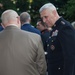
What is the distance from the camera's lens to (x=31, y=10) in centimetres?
2911

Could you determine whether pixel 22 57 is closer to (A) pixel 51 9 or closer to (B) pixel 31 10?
(A) pixel 51 9

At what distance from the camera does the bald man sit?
5289 mm

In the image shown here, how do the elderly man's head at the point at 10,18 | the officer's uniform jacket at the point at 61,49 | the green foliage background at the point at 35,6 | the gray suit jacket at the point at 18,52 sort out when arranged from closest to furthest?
the gray suit jacket at the point at 18,52, the elderly man's head at the point at 10,18, the officer's uniform jacket at the point at 61,49, the green foliage background at the point at 35,6

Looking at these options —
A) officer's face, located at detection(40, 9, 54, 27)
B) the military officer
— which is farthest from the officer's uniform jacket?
officer's face, located at detection(40, 9, 54, 27)

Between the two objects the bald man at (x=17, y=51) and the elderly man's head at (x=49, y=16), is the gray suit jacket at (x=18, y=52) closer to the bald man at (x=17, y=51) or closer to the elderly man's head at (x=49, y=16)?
the bald man at (x=17, y=51)

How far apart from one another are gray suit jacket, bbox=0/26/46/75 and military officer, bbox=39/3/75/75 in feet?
1.14

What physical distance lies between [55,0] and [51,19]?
23.7 meters

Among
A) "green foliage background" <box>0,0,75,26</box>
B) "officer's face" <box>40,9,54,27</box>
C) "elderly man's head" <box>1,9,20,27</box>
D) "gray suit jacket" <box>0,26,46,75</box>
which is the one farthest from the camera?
"green foliage background" <box>0,0,75,26</box>

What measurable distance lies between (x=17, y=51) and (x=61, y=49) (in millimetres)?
691

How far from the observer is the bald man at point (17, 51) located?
5.29 meters

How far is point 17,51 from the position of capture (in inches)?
209

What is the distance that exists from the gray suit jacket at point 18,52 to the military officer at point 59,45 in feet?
1.14

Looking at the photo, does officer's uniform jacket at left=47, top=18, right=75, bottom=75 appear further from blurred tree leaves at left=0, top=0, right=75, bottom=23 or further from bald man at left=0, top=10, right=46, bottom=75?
blurred tree leaves at left=0, top=0, right=75, bottom=23

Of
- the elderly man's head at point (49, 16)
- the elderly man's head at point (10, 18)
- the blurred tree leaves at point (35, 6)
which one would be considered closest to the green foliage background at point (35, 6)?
the blurred tree leaves at point (35, 6)
